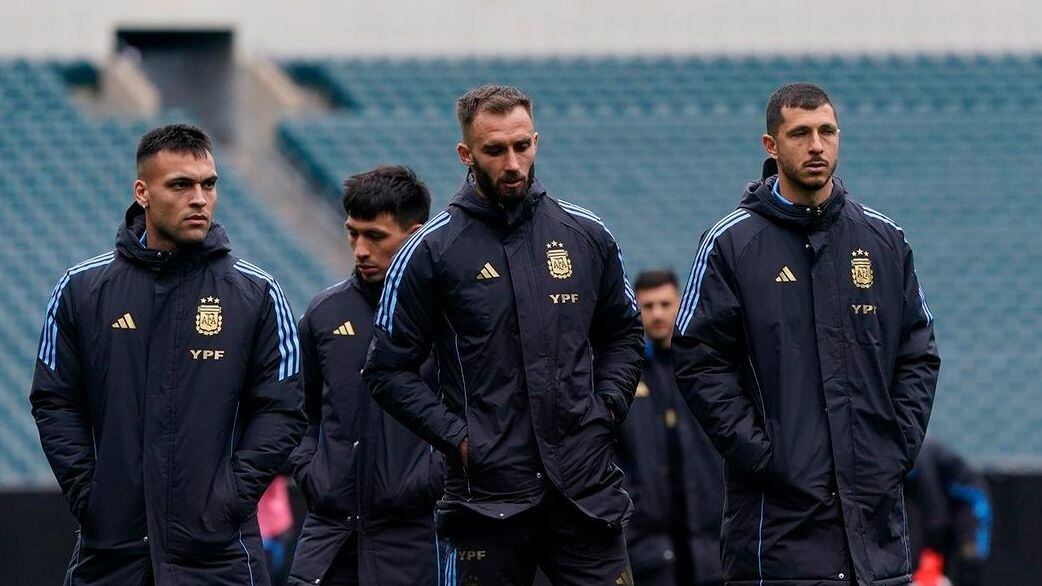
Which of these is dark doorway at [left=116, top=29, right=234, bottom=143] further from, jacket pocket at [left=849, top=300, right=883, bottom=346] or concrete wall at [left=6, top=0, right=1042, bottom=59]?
jacket pocket at [left=849, top=300, right=883, bottom=346]

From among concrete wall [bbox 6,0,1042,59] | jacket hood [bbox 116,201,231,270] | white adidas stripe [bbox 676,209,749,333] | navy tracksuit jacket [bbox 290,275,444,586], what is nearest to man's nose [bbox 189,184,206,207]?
jacket hood [bbox 116,201,231,270]

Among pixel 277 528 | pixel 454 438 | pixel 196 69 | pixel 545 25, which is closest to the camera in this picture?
pixel 454 438

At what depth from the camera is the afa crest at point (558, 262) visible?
5.84 meters

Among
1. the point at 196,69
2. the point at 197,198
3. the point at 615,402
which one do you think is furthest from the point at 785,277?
the point at 196,69

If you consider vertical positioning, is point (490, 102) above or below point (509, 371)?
above

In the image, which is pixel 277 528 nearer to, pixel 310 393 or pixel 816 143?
pixel 310 393

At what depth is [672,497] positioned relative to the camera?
790 cm

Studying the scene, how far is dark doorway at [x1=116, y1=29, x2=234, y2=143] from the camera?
798 inches

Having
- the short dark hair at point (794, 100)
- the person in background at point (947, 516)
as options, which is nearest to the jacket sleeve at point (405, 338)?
the short dark hair at point (794, 100)

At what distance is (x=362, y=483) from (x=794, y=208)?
2.06 m

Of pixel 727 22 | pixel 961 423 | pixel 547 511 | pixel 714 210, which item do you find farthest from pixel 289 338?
pixel 727 22

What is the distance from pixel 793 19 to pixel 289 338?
17135mm

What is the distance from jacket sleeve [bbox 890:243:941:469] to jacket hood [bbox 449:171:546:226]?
1300 mm

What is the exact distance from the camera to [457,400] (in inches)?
231
